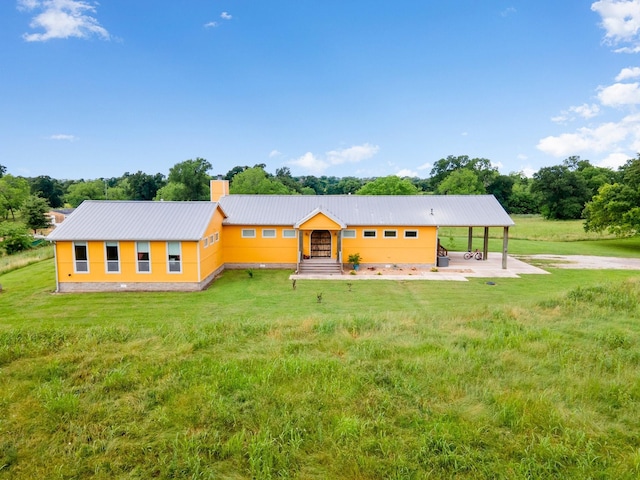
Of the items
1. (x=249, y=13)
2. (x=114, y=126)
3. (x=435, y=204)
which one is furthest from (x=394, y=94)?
(x=114, y=126)

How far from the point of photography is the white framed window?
55.3 ft

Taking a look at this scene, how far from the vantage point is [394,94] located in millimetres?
37625

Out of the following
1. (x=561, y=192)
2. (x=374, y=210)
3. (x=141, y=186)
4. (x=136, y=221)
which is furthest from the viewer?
(x=141, y=186)

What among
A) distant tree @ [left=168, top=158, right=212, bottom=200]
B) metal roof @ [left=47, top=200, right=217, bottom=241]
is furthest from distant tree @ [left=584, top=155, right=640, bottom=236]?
distant tree @ [left=168, top=158, right=212, bottom=200]

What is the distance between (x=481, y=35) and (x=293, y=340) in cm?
2927

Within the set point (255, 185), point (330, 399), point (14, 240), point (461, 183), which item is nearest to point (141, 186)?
point (255, 185)

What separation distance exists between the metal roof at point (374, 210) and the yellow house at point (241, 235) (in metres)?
0.06

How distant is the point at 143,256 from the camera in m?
17.0

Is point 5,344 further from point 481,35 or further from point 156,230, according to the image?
point 481,35

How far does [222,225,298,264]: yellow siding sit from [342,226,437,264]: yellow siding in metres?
3.41

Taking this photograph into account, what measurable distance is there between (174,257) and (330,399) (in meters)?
13.5

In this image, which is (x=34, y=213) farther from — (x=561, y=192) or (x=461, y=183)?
(x=561, y=192)

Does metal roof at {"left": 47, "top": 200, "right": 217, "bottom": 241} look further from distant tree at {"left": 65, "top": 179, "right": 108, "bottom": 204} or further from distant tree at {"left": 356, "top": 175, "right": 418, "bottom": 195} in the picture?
distant tree at {"left": 65, "top": 179, "right": 108, "bottom": 204}

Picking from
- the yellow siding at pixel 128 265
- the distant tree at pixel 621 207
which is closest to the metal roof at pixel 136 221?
the yellow siding at pixel 128 265
